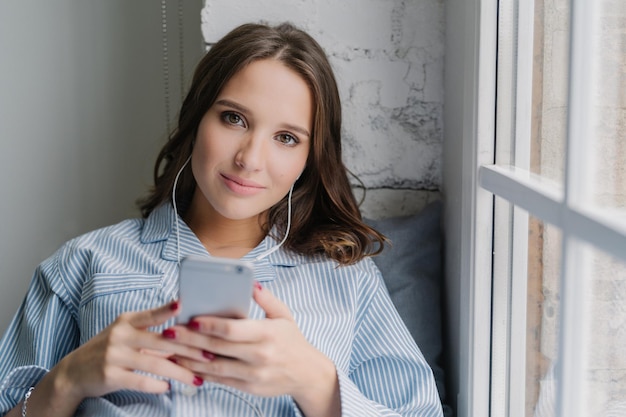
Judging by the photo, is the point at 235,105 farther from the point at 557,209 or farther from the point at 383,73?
the point at 557,209

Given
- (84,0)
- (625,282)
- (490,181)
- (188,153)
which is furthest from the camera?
(84,0)

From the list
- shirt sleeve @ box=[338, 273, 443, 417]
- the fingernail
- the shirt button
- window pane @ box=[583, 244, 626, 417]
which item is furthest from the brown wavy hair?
window pane @ box=[583, 244, 626, 417]

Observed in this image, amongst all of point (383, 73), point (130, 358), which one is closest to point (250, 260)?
point (130, 358)

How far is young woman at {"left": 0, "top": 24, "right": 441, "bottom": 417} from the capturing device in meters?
1.21

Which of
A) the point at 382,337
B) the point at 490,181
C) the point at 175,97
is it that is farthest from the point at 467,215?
the point at 175,97

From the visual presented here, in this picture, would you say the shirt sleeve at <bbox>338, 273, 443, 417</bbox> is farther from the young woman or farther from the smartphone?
the smartphone

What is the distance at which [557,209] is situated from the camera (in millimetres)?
937

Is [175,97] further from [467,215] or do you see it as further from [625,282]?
[625,282]

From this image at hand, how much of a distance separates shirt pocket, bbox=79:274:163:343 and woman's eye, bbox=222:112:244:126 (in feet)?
0.95

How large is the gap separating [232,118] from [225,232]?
24 cm

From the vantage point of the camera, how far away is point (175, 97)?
191 centimetres

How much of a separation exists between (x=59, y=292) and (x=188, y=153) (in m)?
0.34

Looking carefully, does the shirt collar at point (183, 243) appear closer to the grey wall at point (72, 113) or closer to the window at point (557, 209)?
the window at point (557, 209)

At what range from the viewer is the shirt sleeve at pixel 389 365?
1.33 metres
